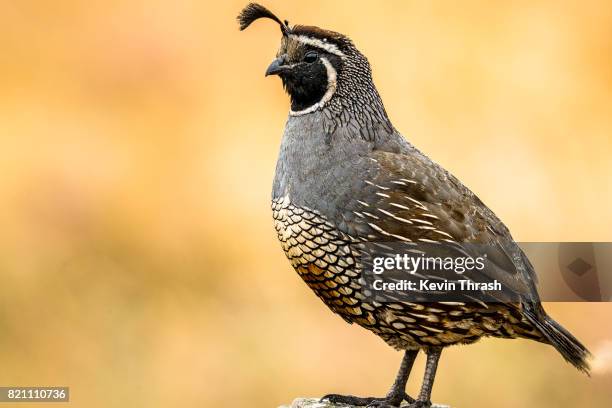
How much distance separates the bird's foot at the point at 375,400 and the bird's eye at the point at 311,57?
1.66m

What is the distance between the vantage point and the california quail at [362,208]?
5172 mm

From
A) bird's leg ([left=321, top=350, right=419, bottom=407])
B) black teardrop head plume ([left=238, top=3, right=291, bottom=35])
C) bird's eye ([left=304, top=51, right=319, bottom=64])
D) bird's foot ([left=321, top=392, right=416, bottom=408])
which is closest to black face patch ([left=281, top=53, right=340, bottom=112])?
bird's eye ([left=304, top=51, right=319, bottom=64])

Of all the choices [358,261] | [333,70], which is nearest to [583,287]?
[358,261]

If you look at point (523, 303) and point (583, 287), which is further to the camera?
point (583, 287)

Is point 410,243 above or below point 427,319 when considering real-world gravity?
above

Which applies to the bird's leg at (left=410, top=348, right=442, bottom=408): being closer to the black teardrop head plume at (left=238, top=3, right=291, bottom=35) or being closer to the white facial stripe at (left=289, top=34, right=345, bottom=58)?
the white facial stripe at (left=289, top=34, right=345, bottom=58)

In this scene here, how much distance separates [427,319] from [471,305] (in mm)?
212

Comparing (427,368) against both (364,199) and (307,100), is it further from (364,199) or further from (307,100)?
(307,100)

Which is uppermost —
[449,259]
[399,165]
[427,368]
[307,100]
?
[307,100]

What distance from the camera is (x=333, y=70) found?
5.39 metres

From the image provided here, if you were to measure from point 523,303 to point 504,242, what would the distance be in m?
0.33

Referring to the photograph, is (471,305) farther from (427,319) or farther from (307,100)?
(307,100)

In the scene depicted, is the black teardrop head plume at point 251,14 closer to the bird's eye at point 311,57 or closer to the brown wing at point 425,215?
the bird's eye at point 311,57

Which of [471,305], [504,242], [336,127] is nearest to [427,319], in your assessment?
[471,305]
